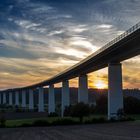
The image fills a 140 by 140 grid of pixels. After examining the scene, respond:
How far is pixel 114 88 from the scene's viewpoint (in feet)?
241

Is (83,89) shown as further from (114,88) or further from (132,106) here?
(114,88)

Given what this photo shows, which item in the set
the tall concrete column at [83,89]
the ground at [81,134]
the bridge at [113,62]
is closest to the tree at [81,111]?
the bridge at [113,62]

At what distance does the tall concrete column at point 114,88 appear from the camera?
7312cm

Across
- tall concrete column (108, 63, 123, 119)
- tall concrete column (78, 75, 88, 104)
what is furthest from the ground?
tall concrete column (78, 75, 88, 104)

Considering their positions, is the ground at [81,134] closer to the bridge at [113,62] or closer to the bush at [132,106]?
the bridge at [113,62]

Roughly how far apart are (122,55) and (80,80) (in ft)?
116

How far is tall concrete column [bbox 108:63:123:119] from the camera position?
240 ft

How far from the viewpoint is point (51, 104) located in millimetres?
140000

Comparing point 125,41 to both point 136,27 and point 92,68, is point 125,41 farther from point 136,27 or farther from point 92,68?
point 92,68

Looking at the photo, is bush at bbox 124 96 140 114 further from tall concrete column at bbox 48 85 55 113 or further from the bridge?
tall concrete column at bbox 48 85 55 113

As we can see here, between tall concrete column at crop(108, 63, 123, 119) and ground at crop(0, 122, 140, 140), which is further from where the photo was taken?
tall concrete column at crop(108, 63, 123, 119)

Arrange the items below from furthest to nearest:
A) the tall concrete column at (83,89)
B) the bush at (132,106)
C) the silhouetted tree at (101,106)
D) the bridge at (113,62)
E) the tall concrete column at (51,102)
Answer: the tall concrete column at (51,102) < the silhouetted tree at (101,106) < the bush at (132,106) < the tall concrete column at (83,89) < the bridge at (113,62)

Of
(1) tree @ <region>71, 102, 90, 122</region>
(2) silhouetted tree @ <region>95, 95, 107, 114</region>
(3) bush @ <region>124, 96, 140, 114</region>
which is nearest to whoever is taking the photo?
(1) tree @ <region>71, 102, 90, 122</region>

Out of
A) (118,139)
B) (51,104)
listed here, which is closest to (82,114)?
(118,139)
